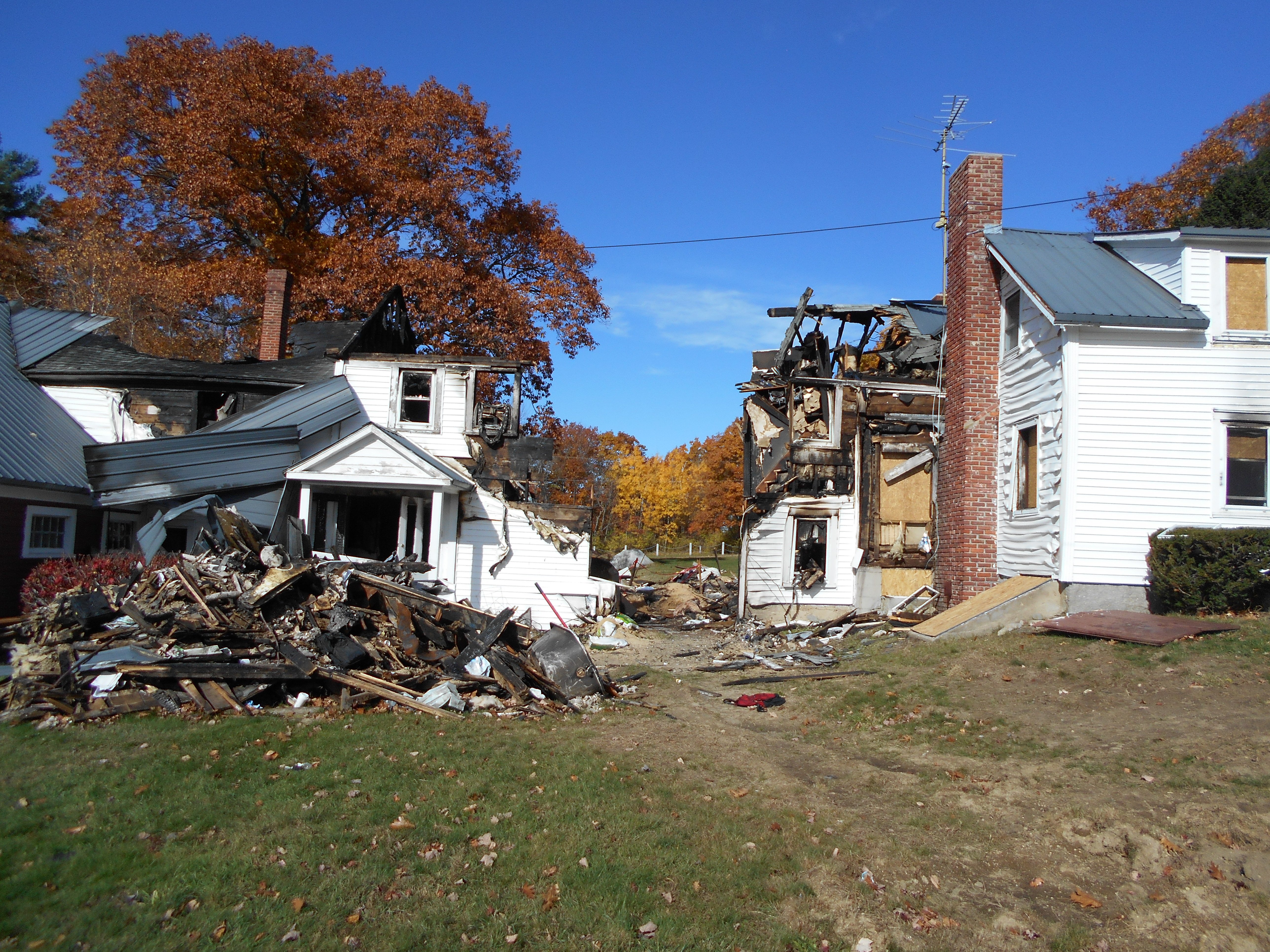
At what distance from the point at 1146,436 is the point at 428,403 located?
14.0 metres

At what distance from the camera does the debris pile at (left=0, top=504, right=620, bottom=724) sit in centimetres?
881

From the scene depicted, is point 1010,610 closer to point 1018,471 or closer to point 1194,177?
point 1018,471

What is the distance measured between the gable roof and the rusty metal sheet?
11075 mm

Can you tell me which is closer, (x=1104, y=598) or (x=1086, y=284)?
(x=1104, y=598)

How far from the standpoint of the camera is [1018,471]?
46.9ft

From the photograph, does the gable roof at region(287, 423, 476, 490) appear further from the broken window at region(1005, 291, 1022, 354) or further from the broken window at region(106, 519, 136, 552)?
the broken window at region(1005, 291, 1022, 354)

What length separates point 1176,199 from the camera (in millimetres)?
28312

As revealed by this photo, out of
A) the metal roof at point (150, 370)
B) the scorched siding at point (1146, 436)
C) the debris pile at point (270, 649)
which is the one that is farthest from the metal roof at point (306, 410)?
the scorched siding at point (1146, 436)

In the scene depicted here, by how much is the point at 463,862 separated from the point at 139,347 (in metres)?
26.8

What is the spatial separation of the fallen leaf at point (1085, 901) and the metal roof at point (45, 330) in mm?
19814

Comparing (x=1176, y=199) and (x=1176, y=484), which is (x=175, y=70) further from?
(x=1176, y=199)

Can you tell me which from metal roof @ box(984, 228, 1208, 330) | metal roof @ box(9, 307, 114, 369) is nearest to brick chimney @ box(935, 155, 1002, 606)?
metal roof @ box(984, 228, 1208, 330)

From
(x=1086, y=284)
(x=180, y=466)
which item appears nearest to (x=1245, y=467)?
(x=1086, y=284)

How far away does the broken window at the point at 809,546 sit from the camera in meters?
18.5
